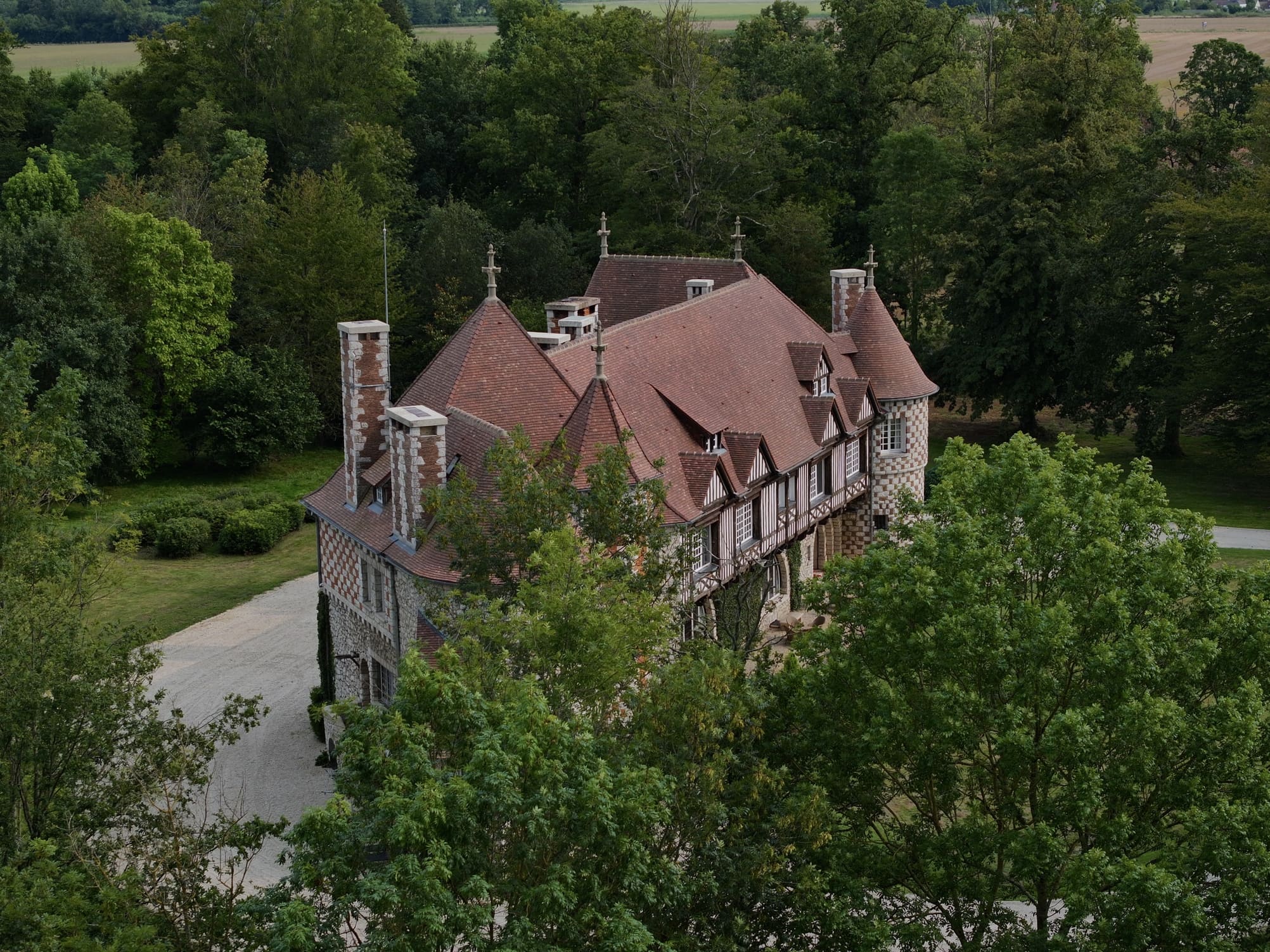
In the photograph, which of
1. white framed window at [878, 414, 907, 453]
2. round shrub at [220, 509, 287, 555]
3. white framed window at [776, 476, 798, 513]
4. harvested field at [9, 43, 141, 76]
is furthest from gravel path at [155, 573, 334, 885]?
harvested field at [9, 43, 141, 76]

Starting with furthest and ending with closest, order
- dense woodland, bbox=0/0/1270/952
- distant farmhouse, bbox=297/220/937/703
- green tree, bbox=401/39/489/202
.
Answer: green tree, bbox=401/39/489/202 < distant farmhouse, bbox=297/220/937/703 < dense woodland, bbox=0/0/1270/952

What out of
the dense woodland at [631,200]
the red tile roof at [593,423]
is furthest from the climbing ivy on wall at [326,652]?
the dense woodland at [631,200]

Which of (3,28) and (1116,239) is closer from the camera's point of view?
(1116,239)

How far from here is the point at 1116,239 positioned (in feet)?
219

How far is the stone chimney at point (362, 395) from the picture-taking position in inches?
1564

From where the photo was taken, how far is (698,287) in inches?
2111

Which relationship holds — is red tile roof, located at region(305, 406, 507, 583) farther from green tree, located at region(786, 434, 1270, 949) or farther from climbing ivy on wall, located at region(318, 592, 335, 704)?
green tree, located at region(786, 434, 1270, 949)

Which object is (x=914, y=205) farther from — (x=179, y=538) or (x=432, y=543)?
(x=432, y=543)

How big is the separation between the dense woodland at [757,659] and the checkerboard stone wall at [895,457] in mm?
10889

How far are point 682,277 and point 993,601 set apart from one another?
28543mm

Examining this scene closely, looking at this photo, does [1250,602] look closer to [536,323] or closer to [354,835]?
[354,835]

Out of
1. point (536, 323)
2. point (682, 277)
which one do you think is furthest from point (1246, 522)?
point (536, 323)

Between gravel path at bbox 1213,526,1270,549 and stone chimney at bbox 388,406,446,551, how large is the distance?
104ft

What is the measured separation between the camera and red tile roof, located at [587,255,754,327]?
180 ft
